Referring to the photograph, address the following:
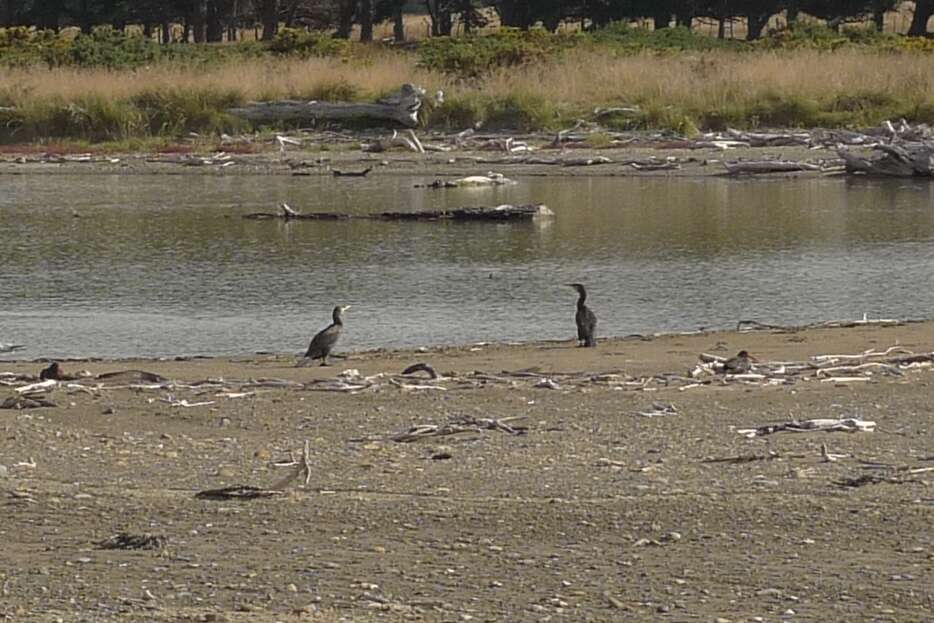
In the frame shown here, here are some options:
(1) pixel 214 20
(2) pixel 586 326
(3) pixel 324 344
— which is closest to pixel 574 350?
(2) pixel 586 326

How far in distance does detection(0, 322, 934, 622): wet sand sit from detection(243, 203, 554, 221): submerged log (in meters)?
10.9

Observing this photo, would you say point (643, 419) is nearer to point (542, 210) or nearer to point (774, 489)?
point (774, 489)

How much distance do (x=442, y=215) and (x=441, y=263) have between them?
3.51m

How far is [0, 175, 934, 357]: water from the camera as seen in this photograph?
1428 centimetres

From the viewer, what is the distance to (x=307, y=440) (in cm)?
865

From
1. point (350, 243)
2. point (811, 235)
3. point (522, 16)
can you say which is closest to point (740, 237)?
point (811, 235)

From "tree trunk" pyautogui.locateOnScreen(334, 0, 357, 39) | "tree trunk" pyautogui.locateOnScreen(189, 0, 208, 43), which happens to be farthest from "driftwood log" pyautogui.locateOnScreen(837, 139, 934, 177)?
"tree trunk" pyautogui.locateOnScreen(334, 0, 357, 39)

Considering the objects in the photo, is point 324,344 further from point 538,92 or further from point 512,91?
point 538,92

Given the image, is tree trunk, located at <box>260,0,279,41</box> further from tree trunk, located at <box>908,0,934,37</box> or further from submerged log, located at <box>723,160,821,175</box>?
submerged log, located at <box>723,160,821,175</box>

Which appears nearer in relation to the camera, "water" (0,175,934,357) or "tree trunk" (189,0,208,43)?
"water" (0,175,934,357)

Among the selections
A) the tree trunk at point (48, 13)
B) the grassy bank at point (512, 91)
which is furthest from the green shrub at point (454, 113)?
the tree trunk at point (48, 13)

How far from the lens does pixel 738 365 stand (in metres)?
10.5

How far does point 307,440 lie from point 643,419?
1586mm

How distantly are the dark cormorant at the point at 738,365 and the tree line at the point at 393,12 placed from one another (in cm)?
4281
